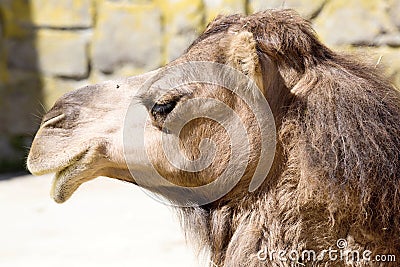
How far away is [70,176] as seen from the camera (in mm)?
2430

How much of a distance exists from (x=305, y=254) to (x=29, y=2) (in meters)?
5.36

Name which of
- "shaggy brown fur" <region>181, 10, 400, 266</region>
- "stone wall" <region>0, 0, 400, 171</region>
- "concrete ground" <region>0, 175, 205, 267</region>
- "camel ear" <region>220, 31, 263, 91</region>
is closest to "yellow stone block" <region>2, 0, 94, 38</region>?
"stone wall" <region>0, 0, 400, 171</region>

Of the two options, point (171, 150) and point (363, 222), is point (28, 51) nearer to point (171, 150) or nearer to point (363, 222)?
point (171, 150)

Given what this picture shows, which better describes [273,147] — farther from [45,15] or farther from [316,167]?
[45,15]

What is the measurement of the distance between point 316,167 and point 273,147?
0.16 metres

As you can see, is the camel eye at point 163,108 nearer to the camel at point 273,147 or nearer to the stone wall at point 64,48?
the camel at point 273,147

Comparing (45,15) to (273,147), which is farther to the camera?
(45,15)

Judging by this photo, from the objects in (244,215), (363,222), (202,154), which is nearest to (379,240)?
(363,222)

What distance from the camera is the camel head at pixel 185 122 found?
7.50 ft

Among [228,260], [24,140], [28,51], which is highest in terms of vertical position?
[228,260]

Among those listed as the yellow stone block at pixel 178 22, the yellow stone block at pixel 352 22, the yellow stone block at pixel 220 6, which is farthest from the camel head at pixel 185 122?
the yellow stone block at pixel 178 22

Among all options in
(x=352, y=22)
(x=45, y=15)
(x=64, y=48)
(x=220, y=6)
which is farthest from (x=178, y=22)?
(x=352, y=22)

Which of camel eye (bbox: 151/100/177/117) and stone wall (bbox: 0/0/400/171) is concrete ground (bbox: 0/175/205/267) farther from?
camel eye (bbox: 151/100/177/117)

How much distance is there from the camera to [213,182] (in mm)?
2334
